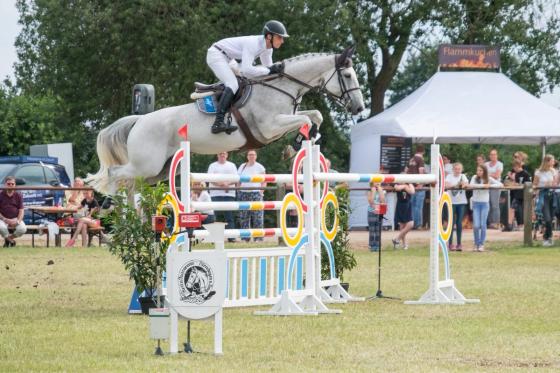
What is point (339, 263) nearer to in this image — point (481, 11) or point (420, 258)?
point (420, 258)

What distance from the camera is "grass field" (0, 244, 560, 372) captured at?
745 cm

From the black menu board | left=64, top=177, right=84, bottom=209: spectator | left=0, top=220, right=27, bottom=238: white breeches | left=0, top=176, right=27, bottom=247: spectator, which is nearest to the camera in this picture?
left=0, top=220, right=27, bottom=238: white breeches

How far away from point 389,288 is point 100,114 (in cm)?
2668

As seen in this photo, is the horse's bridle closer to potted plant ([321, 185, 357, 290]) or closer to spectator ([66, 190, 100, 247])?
potted plant ([321, 185, 357, 290])

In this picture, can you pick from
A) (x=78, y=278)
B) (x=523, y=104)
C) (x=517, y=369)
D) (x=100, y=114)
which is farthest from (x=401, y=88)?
(x=517, y=369)

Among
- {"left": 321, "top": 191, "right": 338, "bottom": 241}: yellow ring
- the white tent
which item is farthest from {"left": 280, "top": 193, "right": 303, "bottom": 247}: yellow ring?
the white tent

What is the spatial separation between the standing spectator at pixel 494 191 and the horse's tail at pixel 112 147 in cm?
1030

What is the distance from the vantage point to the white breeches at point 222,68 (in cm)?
1232

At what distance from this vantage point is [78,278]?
14492 mm

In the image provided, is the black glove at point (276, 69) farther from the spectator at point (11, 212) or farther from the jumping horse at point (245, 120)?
the spectator at point (11, 212)

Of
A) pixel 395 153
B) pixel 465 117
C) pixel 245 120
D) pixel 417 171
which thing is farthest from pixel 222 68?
pixel 395 153

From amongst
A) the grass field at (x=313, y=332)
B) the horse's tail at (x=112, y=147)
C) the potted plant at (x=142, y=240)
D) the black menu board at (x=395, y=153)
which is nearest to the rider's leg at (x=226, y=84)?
the horse's tail at (x=112, y=147)

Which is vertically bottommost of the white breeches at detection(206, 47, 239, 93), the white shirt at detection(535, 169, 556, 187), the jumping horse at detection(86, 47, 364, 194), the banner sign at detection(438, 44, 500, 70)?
the white shirt at detection(535, 169, 556, 187)

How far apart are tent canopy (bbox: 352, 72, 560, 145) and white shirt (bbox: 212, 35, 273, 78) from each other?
12.7 m
